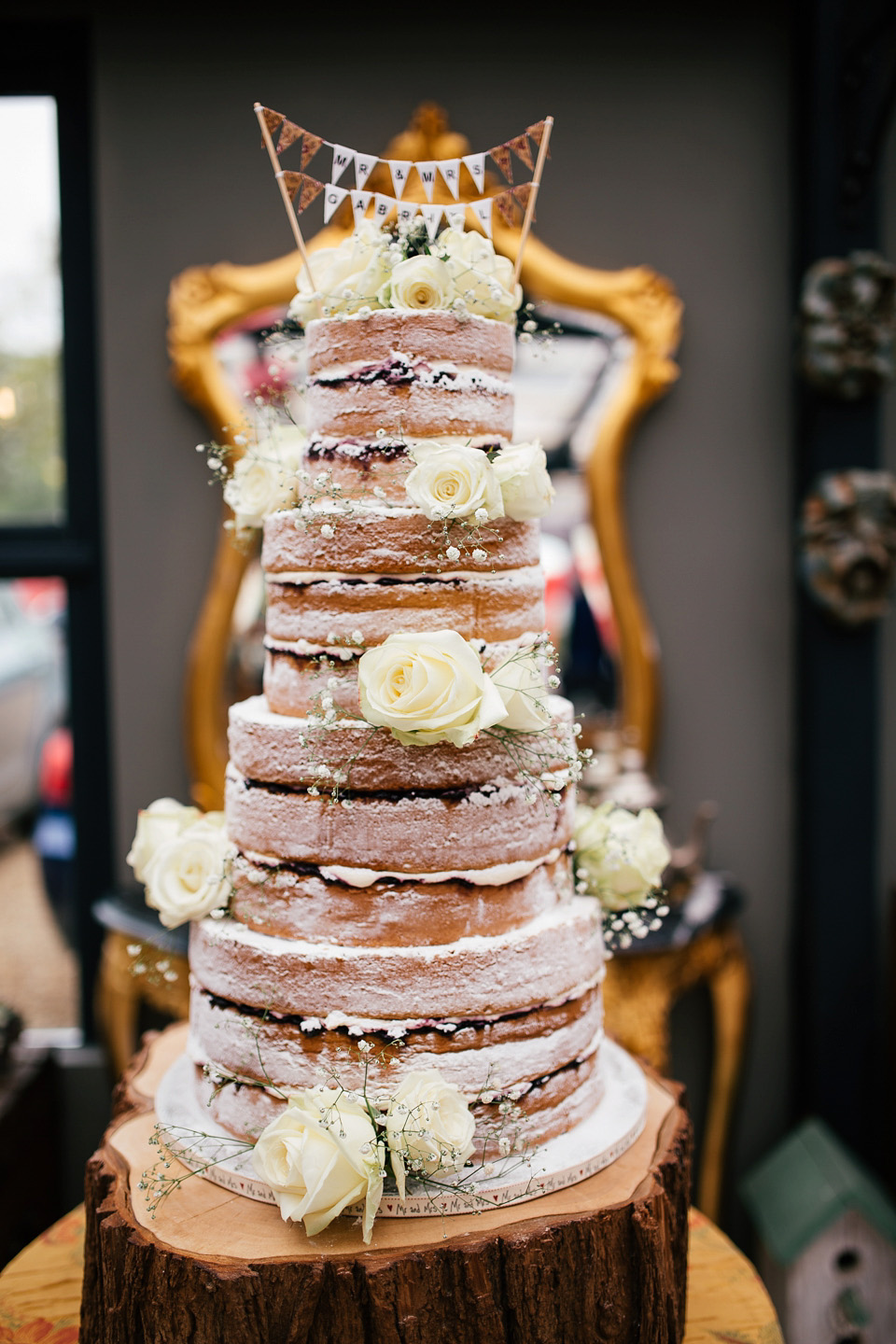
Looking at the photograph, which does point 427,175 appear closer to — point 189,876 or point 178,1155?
point 189,876

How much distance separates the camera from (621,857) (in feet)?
5.85

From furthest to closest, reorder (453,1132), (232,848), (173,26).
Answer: (173,26), (232,848), (453,1132)

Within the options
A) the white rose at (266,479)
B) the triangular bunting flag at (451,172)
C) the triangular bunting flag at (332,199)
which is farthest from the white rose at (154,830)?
the triangular bunting flag at (451,172)

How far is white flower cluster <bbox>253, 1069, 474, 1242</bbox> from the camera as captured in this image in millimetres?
1367

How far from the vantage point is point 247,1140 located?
5.24ft

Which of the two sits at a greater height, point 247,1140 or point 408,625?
point 408,625

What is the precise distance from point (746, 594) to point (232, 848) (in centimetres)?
211

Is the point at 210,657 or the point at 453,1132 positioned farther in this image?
the point at 210,657

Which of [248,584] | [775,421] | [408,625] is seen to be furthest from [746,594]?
[408,625]

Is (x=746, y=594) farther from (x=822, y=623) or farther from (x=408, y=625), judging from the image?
(x=408, y=625)

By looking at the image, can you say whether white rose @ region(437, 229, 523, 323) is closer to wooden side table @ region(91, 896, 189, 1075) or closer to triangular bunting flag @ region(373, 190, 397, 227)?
triangular bunting flag @ region(373, 190, 397, 227)

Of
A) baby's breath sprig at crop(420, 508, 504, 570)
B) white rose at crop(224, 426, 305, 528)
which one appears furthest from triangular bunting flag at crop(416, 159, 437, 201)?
baby's breath sprig at crop(420, 508, 504, 570)

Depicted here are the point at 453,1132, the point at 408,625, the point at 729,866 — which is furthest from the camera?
the point at 729,866

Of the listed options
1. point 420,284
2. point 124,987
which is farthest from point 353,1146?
point 124,987
